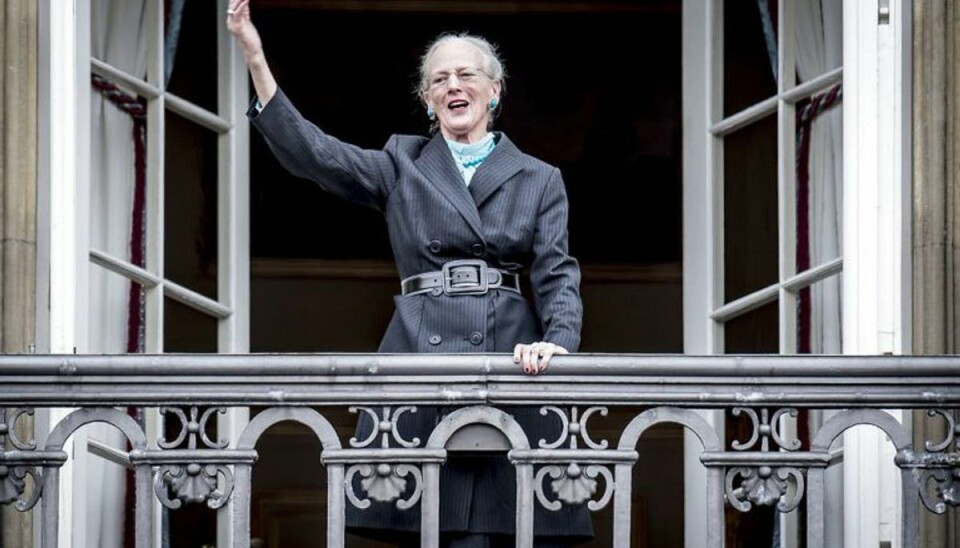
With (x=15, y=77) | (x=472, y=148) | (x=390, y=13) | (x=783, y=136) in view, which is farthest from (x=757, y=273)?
(x=390, y=13)

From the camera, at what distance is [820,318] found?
10016 mm

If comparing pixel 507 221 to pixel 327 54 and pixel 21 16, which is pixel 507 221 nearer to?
pixel 21 16

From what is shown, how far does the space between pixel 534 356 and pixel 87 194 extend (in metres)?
1.91

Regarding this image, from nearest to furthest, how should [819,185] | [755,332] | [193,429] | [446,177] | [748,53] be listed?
[193,429], [446,177], [819,185], [755,332], [748,53]

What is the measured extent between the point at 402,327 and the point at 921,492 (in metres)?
1.57

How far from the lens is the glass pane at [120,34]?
10.2m

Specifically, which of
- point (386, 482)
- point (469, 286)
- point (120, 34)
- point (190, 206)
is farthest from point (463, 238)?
point (190, 206)

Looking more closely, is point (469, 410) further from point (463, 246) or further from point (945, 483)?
point (945, 483)

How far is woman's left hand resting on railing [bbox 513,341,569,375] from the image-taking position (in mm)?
8594

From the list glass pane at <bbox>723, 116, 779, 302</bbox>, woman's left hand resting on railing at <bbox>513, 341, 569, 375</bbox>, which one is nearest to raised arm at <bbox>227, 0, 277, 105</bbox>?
woman's left hand resting on railing at <bbox>513, 341, 569, 375</bbox>

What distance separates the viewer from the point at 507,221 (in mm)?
9047

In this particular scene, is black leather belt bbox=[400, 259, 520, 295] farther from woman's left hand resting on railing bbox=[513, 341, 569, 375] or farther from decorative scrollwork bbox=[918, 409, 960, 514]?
decorative scrollwork bbox=[918, 409, 960, 514]

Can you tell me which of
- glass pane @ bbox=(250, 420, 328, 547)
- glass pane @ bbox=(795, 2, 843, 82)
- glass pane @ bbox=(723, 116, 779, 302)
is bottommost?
glass pane @ bbox=(250, 420, 328, 547)

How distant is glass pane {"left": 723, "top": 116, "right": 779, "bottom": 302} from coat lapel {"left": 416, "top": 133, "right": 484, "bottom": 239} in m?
1.67
